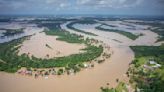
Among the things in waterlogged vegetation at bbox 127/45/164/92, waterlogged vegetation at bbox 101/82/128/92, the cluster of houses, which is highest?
the cluster of houses

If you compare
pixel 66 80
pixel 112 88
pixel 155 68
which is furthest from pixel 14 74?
pixel 155 68

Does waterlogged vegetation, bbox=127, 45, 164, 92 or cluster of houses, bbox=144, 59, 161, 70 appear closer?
waterlogged vegetation, bbox=127, 45, 164, 92

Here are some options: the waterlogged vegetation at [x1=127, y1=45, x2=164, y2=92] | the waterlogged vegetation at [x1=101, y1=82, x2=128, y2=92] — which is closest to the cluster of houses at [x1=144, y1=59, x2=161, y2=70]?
the waterlogged vegetation at [x1=127, y1=45, x2=164, y2=92]

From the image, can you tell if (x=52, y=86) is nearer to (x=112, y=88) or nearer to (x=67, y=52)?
(x=112, y=88)

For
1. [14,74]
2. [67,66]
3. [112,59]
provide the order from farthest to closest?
[112,59]
[67,66]
[14,74]

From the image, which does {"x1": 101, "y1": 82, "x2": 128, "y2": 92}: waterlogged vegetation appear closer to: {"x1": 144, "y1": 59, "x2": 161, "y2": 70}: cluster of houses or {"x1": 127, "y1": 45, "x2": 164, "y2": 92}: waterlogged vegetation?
{"x1": 127, "y1": 45, "x2": 164, "y2": 92}: waterlogged vegetation

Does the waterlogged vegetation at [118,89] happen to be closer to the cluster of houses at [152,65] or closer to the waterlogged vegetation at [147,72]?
the waterlogged vegetation at [147,72]

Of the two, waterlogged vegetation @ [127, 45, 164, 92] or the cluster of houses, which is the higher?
the cluster of houses

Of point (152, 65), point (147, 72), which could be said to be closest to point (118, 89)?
point (147, 72)

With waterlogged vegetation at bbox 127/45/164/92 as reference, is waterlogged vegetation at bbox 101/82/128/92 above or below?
below
